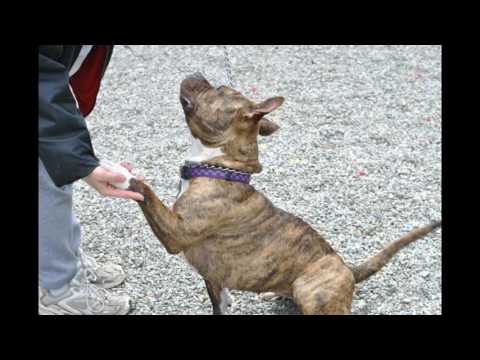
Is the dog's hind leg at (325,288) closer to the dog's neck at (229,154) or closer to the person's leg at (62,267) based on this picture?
the dog's neck at (229,154)

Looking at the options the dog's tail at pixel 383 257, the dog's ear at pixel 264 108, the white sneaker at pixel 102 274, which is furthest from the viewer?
the white sneaker at pixel 102 274

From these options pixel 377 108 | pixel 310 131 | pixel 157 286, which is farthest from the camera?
pixel 377 108

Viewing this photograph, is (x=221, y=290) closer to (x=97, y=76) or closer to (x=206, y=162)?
(x=206, y=162)

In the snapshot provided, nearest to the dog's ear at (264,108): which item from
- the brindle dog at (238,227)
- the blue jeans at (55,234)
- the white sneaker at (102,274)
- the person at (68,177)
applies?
the brindle dog at (238,227)

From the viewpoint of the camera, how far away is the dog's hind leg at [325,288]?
2.76 m

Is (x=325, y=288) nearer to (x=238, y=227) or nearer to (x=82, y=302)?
(x=238, y=227)

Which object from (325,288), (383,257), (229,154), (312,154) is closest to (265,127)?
(229,154)

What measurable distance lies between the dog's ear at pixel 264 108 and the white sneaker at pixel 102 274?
145cm

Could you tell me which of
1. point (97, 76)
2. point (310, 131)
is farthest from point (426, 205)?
point (97, 76)

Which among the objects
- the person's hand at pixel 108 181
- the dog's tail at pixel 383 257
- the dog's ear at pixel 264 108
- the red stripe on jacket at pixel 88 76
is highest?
the red stripe on jacket at pixel 88 76

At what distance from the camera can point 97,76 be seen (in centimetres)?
295

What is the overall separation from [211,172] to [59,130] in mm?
678

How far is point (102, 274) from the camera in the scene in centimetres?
358

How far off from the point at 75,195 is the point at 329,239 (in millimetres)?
1871
